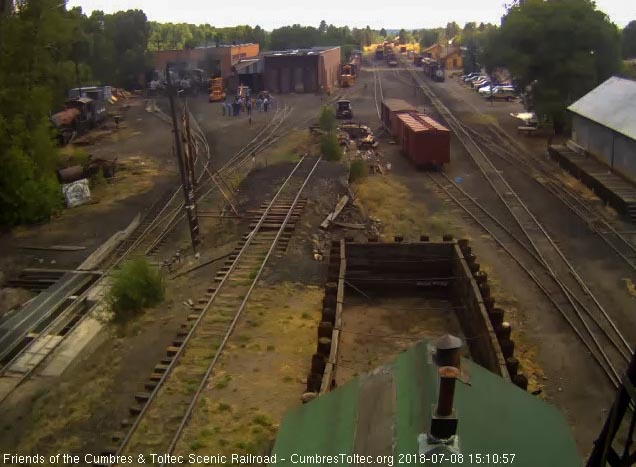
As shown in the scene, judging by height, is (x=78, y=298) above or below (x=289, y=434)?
below

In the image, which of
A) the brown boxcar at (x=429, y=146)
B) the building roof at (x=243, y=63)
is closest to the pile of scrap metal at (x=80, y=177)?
the brown boxcar at (x=429, y=146)

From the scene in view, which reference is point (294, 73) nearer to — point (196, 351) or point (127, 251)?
point (127, 251)

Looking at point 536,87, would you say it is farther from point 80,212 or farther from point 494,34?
point 80,212

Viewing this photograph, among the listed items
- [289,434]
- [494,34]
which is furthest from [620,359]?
[494,34]

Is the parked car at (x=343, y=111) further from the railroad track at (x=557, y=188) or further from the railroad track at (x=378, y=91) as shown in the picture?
the railroad track at (x=557, y=188)

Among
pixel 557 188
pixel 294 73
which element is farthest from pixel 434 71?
pixel 557 188

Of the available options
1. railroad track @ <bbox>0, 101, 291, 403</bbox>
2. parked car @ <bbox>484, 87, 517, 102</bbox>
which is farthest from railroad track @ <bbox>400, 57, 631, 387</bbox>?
parked car @ <bbox>484, 87, 517, 102</bbox>
